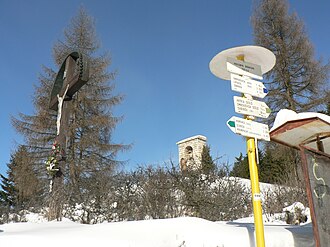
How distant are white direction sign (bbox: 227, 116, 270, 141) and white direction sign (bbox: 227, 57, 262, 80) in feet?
1.95

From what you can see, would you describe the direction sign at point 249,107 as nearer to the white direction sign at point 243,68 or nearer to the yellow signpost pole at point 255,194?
the yellow signpost pole at point 255,194

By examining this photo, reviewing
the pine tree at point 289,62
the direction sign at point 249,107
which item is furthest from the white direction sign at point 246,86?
the pine tree at point 289,62

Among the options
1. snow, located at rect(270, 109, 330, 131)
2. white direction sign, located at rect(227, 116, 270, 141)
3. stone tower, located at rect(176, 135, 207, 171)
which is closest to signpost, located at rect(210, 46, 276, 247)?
white direction sign, located at rect(227, 116, 270, 141)

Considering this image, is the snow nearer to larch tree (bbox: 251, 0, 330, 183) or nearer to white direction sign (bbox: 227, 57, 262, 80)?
white direction sign (bbox: 227, 57, 262, 80)

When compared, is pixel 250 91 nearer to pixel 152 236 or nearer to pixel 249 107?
pixel 249 107

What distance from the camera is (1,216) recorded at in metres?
7.66

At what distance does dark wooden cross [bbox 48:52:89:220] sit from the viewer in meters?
5.84

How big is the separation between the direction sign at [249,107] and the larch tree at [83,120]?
12205 mm

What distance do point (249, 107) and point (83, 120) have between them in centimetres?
1393

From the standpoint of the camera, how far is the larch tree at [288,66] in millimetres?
16881

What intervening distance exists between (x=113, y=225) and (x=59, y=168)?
2801 millimetres

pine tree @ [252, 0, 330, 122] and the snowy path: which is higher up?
pine tree @ [252, 0, 330, 122]

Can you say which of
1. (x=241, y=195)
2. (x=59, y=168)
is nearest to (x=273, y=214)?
(x=241, y=195)

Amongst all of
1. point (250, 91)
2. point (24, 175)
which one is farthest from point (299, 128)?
point (24, 175)
